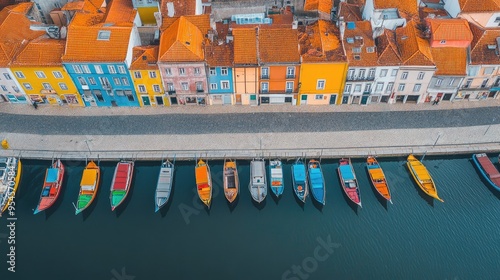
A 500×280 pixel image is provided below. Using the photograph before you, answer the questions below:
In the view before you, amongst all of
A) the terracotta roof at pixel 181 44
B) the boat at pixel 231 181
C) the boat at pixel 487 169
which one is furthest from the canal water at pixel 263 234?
the terracotta roof at pixel 181 44

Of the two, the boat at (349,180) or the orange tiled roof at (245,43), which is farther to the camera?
the orange tiled roof at (245,43)

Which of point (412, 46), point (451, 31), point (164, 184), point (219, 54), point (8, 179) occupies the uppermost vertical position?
point (451, 31)

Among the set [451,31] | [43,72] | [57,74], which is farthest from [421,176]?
[43,72]

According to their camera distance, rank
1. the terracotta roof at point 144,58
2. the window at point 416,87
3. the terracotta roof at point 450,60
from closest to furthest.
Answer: the terracotta roof at point 144,58 < the terracotta roof at point 450,60 < the window at point 416,87

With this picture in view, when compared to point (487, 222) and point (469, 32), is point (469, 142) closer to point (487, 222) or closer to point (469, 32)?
point (487, 222)

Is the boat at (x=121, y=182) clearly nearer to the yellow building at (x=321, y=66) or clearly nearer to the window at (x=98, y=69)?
the window at (x=98, y=69)

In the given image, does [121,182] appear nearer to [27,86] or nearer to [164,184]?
[164,184]

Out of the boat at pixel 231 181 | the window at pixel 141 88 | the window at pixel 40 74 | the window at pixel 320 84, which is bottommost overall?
→ the boat at pixel 231 181

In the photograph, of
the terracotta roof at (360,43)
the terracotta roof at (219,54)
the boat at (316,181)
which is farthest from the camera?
the terracotta roof at (360,43)
